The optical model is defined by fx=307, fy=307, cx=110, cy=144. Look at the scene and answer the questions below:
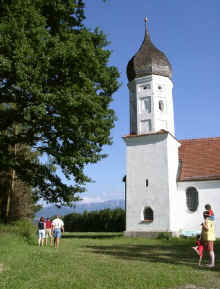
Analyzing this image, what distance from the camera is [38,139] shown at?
1471 cm

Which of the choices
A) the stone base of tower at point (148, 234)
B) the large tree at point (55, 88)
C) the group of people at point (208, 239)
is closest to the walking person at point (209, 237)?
the group of people at point (208, 239)

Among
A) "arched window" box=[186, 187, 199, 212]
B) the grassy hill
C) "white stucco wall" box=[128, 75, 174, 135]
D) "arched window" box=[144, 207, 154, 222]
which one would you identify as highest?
"white stucco wall" box=[128, 75, 174, 135]

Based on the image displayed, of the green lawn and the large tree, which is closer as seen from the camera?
the green lawn

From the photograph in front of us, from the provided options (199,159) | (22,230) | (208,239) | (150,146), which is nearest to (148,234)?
(150,146)

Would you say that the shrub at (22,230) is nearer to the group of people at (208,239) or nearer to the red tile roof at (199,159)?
the group of people at (208,239)

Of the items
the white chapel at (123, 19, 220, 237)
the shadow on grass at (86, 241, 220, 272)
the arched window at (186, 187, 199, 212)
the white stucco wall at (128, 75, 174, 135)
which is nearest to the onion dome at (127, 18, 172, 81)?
the white chapel at (123, 19, 220, 237)

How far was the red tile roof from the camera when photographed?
23.8 metres

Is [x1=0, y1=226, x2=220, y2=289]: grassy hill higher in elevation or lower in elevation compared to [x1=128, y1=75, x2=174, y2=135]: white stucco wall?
lower

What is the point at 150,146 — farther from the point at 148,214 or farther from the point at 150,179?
the point at 148,214

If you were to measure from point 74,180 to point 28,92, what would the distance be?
5188 mm

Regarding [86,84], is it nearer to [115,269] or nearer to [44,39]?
[44,39]

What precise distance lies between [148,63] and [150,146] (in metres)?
6.87

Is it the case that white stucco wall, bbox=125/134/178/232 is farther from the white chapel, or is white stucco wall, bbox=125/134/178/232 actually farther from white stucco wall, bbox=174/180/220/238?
white stucco wall, bbox=174/180/220/238

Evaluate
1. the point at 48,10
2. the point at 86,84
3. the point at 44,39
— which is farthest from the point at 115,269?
the point at 48,10
